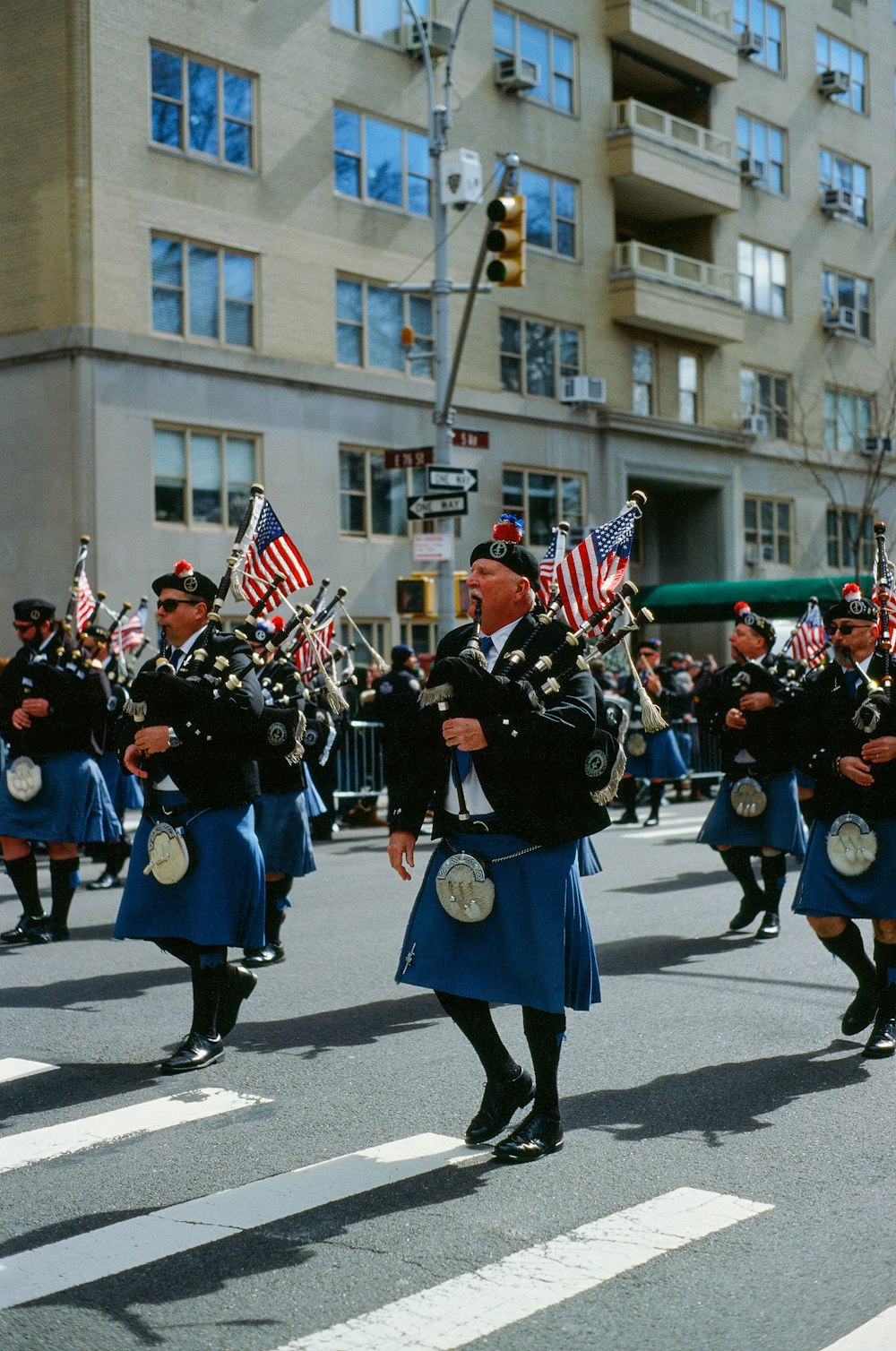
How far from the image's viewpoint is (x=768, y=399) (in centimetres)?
3609

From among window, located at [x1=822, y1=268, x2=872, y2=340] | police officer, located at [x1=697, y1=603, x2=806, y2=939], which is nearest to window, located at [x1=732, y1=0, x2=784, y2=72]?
window, located at [x1=822, y1=268, x2=872, y2=340]

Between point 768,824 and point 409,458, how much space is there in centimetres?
1022

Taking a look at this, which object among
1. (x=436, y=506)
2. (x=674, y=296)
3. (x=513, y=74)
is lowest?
(x=436, y=506)

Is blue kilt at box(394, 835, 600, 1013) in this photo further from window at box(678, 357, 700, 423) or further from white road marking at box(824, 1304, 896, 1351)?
window at box(678, 357, 700, 423)

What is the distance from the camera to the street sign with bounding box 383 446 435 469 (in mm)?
18953

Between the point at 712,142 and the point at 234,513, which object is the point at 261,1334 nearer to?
the point at 234,513

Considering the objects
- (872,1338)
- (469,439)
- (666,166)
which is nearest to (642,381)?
(666,166)

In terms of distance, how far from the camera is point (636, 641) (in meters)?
31.5

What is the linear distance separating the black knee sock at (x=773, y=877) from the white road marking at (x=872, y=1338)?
19.9 feet

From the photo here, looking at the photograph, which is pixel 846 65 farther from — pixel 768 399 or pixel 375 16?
pixel 375 16

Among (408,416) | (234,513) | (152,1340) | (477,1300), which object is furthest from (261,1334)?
(408,416)

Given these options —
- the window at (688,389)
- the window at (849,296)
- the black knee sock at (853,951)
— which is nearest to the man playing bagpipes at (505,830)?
the black knee sock at (853,951)

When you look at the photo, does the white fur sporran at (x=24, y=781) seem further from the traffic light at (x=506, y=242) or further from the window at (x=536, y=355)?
the window at (x=536, y=355)

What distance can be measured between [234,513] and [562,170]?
10.7 metres
